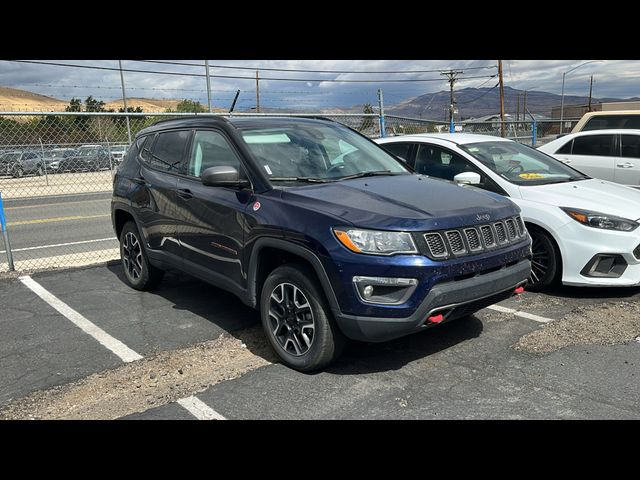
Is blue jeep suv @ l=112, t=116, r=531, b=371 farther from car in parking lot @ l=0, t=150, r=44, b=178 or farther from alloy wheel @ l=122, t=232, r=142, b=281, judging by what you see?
car in parking lot @ l=0, t=150, r=44, b=178

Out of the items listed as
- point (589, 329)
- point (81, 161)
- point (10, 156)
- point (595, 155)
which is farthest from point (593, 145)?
point (10, 156)

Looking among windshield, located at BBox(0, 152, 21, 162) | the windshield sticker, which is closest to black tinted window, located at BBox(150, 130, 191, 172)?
the windshield sticker

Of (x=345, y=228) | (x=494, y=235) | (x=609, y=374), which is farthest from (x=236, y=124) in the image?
(x=609, y=374)

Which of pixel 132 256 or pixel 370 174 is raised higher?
pixel 370 174

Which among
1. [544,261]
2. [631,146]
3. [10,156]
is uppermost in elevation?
[10,156]

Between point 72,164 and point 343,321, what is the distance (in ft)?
37.7

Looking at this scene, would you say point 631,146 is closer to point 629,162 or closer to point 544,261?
point 629,162

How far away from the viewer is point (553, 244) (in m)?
5.38

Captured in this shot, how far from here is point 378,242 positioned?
3.43m

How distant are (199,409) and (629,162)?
8.50m

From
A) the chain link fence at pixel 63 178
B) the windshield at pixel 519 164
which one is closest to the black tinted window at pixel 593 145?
the chain link fence at pixel 63 178

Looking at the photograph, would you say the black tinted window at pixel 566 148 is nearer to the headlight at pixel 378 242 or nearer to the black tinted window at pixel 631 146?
the black tinted window at pixel 631 146

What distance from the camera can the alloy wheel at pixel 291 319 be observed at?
12.5ft

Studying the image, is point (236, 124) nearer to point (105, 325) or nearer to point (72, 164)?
point (105, 325)
